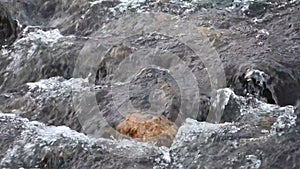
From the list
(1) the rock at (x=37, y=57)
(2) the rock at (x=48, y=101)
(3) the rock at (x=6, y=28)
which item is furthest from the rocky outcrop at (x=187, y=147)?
(3) the rock at (x=6, y=28)

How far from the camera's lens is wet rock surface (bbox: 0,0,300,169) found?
211 inches

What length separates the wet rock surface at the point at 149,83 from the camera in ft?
17.6

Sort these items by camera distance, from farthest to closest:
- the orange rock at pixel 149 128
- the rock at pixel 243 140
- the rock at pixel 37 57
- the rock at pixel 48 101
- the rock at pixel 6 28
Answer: the rock at pixel 6 28 < the rock at pixel 37 57 < the rock at pixel 48 101 < the orange rock at pixel 149 128 < the rock at pixel 243 140

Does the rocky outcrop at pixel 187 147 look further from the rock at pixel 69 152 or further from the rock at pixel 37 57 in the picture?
the rock at pixel 37 57

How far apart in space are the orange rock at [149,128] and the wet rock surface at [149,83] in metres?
0.01

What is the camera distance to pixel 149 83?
20.8 feet

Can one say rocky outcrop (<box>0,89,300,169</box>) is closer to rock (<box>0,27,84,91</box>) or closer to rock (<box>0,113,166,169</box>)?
rock (<box>0,113,166,169</box>)

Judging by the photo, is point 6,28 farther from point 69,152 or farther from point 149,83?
point 69,152

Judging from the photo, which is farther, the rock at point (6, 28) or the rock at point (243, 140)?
the rock at point (6, 28)

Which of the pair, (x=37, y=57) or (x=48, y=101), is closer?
Result: (x=48, y=101)

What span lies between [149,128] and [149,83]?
2.79 feet

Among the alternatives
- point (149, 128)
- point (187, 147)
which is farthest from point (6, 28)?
point (187, 147)

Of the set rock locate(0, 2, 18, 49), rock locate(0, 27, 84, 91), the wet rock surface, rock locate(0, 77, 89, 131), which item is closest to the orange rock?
the wet rock surface

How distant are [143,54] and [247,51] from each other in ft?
3.52
